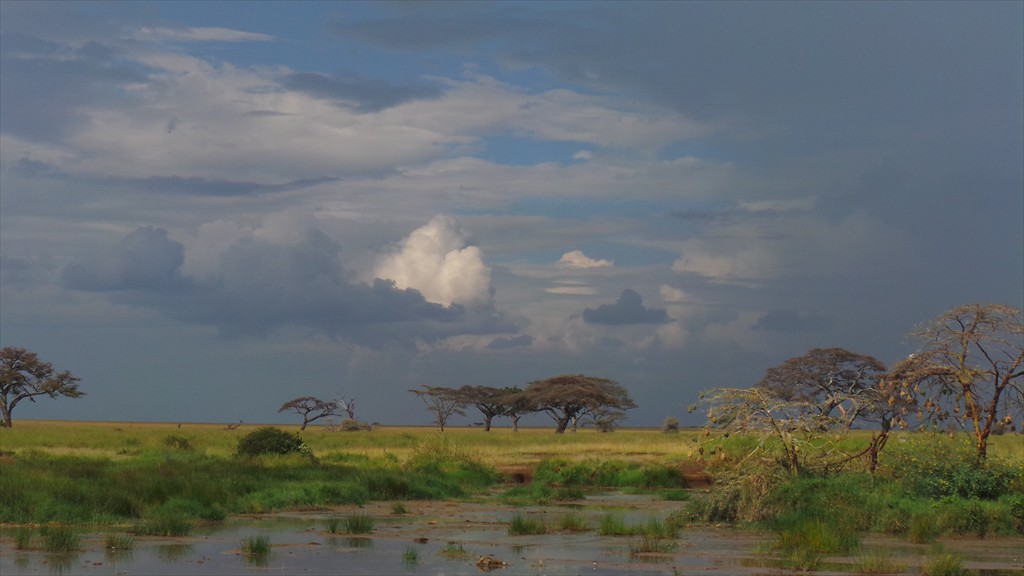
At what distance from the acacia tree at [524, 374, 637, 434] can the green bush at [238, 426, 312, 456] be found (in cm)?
4806

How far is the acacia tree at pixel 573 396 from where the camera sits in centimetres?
8550

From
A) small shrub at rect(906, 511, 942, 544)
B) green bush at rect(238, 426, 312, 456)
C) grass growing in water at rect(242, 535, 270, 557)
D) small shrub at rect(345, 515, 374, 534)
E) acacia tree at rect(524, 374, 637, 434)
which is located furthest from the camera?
acacia tree at rect(524, 374, 637, 434)

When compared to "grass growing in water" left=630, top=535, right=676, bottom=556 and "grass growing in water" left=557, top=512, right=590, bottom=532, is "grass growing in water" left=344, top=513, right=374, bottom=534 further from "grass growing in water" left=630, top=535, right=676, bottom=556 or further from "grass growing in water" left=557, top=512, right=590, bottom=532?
"grass growing in water" left=630, top=535, right=676, bottom=556

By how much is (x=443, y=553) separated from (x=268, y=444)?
867 inches

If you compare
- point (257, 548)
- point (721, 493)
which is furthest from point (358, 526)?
point (721, 493)

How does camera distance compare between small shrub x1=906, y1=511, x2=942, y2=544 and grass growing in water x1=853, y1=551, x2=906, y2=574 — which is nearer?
grass growing in water x1=853, y1=551, x2=906, y2=574

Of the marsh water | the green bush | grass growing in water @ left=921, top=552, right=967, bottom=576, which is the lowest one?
the marsh water

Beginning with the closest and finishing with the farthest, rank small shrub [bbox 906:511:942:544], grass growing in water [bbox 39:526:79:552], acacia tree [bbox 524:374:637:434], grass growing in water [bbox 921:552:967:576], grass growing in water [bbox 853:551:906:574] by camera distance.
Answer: grass growing in water [bbox 921:552:967:576] → grass growing in water [bbox 853:551:906:574] → grass growing in water [bbox 39:526:79:552] → small shrub [bbox 906:511:942:544] → acacia tree [bbox 524:374:637:434]

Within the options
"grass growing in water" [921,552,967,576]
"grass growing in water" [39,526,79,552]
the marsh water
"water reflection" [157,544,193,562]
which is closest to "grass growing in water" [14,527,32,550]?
the marsh water

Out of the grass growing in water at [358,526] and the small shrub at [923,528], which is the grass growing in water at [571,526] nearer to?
the grass growing in water at [358,526]

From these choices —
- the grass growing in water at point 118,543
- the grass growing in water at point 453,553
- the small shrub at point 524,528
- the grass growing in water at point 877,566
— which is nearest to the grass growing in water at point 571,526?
the small shrub at point 524,528

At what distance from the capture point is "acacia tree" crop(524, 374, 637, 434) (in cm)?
8550

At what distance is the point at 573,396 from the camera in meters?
85.2

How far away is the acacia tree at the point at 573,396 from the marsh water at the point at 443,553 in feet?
202
